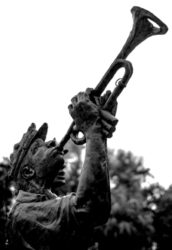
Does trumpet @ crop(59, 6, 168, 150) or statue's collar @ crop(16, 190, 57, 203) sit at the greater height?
trumpet @ crop(59, 6, 168, 150)

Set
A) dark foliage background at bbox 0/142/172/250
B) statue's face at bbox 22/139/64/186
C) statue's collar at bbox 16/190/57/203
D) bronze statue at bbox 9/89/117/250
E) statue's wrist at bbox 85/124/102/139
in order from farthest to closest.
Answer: dark foliage background at bbox 0/142/172/250 < statue's face at bbox 22/139/64/186 < statue's collar at bbox 16/190/57/203 < statue's wrist at bbox 85/124/102/139 < bronze statue at bbox 9/89/117/250

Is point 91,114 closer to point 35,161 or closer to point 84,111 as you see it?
point 84,111

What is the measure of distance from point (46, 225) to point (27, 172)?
73cm

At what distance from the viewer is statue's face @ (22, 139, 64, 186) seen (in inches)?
190

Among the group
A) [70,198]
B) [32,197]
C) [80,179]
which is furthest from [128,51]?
[32,197]

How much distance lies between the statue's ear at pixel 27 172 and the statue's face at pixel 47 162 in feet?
0.12

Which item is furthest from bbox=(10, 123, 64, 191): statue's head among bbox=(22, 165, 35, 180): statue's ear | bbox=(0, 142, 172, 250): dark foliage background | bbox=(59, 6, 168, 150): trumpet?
bbox=(0, 142, 172, 250): dark foliage background

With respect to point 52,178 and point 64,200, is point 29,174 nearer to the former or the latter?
point 52,178

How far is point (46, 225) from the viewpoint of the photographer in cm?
440

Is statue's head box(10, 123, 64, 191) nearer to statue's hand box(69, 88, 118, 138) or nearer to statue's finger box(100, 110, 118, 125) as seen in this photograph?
statue's hand box(69, 88, 118, 138)

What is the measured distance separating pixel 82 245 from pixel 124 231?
88.2 feet

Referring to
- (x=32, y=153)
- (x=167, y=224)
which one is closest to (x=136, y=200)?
(x=167, y=224)

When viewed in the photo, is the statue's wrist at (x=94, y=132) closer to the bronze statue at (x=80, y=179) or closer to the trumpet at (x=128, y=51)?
the bronze statue at (x=80, y=179)

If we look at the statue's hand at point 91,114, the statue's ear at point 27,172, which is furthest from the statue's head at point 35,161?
the statue's hand at point 91,114
